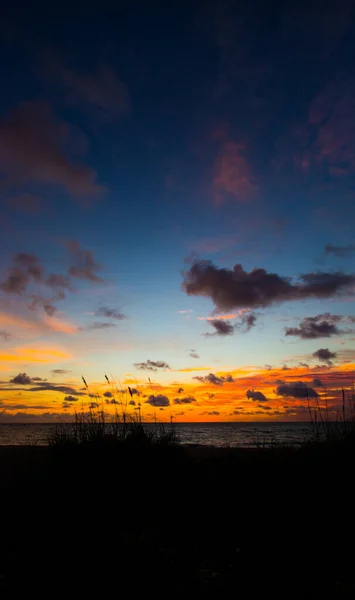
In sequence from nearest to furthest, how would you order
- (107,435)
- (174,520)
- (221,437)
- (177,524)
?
(177,524), (174,520), (107,435), (221,437)

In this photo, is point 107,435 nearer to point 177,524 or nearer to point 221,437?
point 177,524

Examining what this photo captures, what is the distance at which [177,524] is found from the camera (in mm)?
6688

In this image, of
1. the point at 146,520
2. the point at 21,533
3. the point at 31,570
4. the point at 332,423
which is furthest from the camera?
the point at 332,423

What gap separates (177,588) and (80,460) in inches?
181

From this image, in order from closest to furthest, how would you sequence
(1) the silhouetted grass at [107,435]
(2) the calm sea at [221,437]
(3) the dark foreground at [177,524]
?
(3) the dark foreground at [177,524], (1) the silhouetted grass at [107,435], (2) the calm sea at [221,437]

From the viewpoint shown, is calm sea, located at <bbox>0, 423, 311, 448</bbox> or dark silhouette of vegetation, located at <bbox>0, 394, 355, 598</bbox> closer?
dark silhouette of vegetation, located at <bbox>0, 394, 355, 598</bbox>

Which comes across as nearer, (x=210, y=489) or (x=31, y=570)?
(x=31, y=570)

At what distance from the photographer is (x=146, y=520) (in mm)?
6859

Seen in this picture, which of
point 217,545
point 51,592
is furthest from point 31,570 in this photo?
point 217,545

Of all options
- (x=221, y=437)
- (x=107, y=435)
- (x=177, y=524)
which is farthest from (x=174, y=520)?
(x=221, y=437)

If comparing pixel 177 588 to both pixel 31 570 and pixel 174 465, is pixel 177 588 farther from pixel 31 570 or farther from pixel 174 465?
pixel 174 465

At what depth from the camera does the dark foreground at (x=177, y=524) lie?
15.9ft

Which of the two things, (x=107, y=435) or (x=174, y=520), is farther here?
(x=107, y=435)

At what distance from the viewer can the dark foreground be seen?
4840mm
